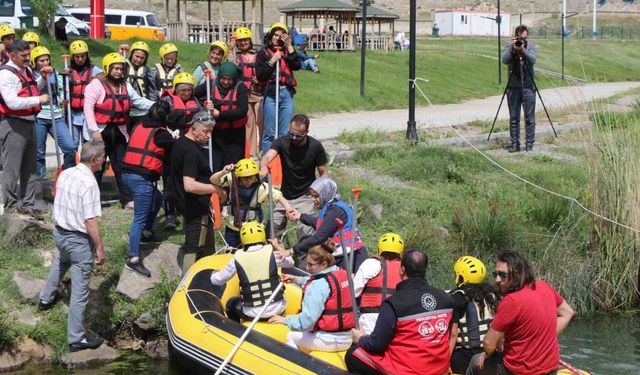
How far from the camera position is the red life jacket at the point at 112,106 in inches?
446

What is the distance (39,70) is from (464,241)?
5385 mm

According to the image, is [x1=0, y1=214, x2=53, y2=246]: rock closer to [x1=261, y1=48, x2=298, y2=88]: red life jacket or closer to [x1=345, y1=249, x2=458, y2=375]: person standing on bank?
[x1=261, y1=48, x2=298, y2=88]: red life jacket

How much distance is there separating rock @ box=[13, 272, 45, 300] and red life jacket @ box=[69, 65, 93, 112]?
8.08 feet

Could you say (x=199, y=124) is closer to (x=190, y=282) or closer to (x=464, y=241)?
(x=190, y=282)

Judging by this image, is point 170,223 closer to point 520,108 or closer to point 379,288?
point 379,288

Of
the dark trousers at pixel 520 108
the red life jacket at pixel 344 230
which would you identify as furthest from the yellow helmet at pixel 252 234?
the dark trousers at pixel 520 108

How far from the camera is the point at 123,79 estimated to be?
37.0 feet

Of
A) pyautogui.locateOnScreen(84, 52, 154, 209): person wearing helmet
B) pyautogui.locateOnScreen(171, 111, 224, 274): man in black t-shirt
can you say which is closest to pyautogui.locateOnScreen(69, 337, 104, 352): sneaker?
pyautogui.locateOnScreen(171, 111, 224, 274): man in black t-shirt

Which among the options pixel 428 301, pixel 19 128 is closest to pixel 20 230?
pixel 19 128

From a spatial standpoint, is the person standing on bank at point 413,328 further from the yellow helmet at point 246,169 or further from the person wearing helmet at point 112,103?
the person wearing helmet at point 112,103

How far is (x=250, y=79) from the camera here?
13.4m

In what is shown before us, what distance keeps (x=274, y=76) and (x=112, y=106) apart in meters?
2.64

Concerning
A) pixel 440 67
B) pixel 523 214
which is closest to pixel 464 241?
pixel 523 214

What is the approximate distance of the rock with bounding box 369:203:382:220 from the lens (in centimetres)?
1323
